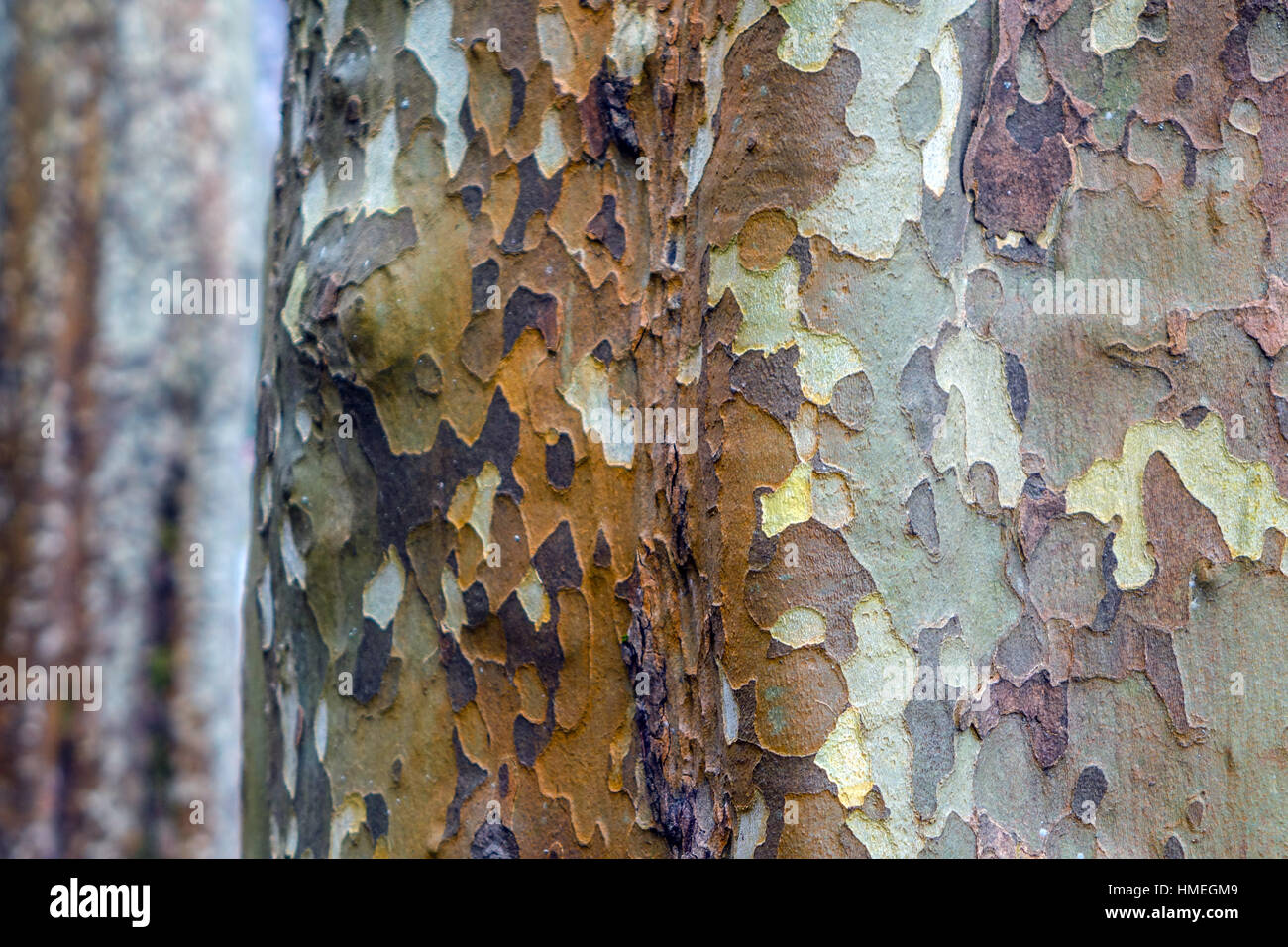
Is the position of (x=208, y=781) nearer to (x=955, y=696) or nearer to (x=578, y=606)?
(x=578, y=606)

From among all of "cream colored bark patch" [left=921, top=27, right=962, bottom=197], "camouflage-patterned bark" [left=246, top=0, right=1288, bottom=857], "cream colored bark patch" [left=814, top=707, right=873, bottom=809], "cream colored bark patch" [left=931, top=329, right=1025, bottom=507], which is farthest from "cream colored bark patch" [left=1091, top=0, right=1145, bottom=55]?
"cream colored bark patch" [left=814, top=707, right=873, bottom=809]

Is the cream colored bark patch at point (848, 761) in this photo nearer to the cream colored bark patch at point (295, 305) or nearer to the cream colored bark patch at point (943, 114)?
the cream colored bark patch at point (943, 114)

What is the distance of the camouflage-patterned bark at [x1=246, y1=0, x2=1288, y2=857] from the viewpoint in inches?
23.4

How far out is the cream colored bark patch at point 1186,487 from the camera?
610mm

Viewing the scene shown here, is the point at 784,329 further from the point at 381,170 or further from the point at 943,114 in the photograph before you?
the point at 381,170

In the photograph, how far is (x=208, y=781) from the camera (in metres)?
2.39

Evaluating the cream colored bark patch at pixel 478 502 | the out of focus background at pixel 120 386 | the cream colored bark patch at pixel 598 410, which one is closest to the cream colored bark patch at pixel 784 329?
the cream colored bark patch at pixel 598 410

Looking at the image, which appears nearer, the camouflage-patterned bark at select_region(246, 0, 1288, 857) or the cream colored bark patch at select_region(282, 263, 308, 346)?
the camouflage-patterned bark at select_region(246, 0, 1288, 857)

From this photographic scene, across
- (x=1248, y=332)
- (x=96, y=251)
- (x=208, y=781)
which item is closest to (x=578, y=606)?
(x=1248, y=332)

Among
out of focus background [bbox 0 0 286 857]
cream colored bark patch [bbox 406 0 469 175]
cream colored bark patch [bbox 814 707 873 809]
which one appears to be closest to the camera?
cream colored bark patch [bbox 814 707 873 809]

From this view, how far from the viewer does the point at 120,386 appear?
2.19m

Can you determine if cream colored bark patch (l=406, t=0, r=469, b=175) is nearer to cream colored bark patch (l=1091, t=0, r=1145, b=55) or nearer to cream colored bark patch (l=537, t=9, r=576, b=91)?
cream colored bark patch (l=537, t=9, r=576, b=91)

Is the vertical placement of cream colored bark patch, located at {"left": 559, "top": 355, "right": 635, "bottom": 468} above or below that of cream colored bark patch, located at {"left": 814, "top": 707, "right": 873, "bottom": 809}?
above

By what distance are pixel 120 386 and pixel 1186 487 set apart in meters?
2.35
